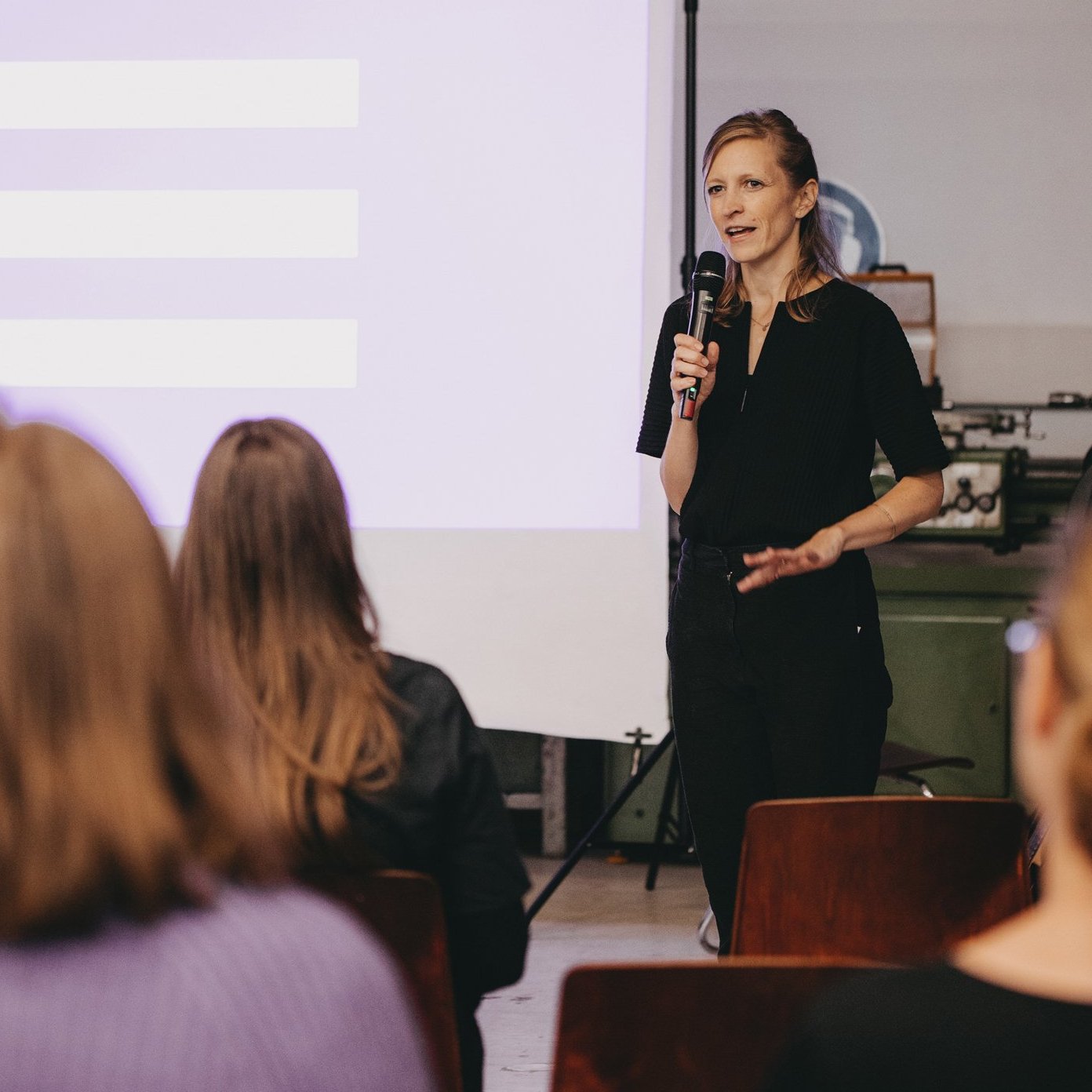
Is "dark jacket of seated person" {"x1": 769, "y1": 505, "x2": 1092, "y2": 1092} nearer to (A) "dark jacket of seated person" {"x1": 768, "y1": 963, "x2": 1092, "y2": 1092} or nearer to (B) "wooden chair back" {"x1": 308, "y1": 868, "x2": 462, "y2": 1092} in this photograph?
(A) "dark jacket of seated person" {"x1": 768, "y1": 963, "x2": 1092, "y2": 1092}

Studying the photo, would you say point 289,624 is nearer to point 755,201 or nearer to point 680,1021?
point 680,1021

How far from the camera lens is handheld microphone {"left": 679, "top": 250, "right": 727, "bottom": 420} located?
1.94 m

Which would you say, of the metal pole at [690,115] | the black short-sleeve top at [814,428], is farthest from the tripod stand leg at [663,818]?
the black short-sleeve top at [814,428]

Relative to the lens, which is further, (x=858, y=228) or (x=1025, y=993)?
(x=858, y=228)

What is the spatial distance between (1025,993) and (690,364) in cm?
139

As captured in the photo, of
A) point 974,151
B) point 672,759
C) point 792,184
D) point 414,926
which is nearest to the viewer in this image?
point 414,926

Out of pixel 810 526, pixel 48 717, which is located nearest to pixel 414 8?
pixel 810 526

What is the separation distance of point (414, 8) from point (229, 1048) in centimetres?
271

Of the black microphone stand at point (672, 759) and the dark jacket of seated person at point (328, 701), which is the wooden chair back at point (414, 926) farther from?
the black microphone stand at point (672, 759)

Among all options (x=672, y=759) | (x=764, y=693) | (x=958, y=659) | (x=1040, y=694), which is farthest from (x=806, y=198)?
(x=958, y=659)

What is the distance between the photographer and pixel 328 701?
3.90ft

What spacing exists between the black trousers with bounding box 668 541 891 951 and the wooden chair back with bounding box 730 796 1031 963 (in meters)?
0.43

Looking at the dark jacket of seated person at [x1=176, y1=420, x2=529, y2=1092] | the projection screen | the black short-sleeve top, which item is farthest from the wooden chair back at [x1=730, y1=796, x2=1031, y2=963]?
the projection screen

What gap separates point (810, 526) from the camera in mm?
1911
